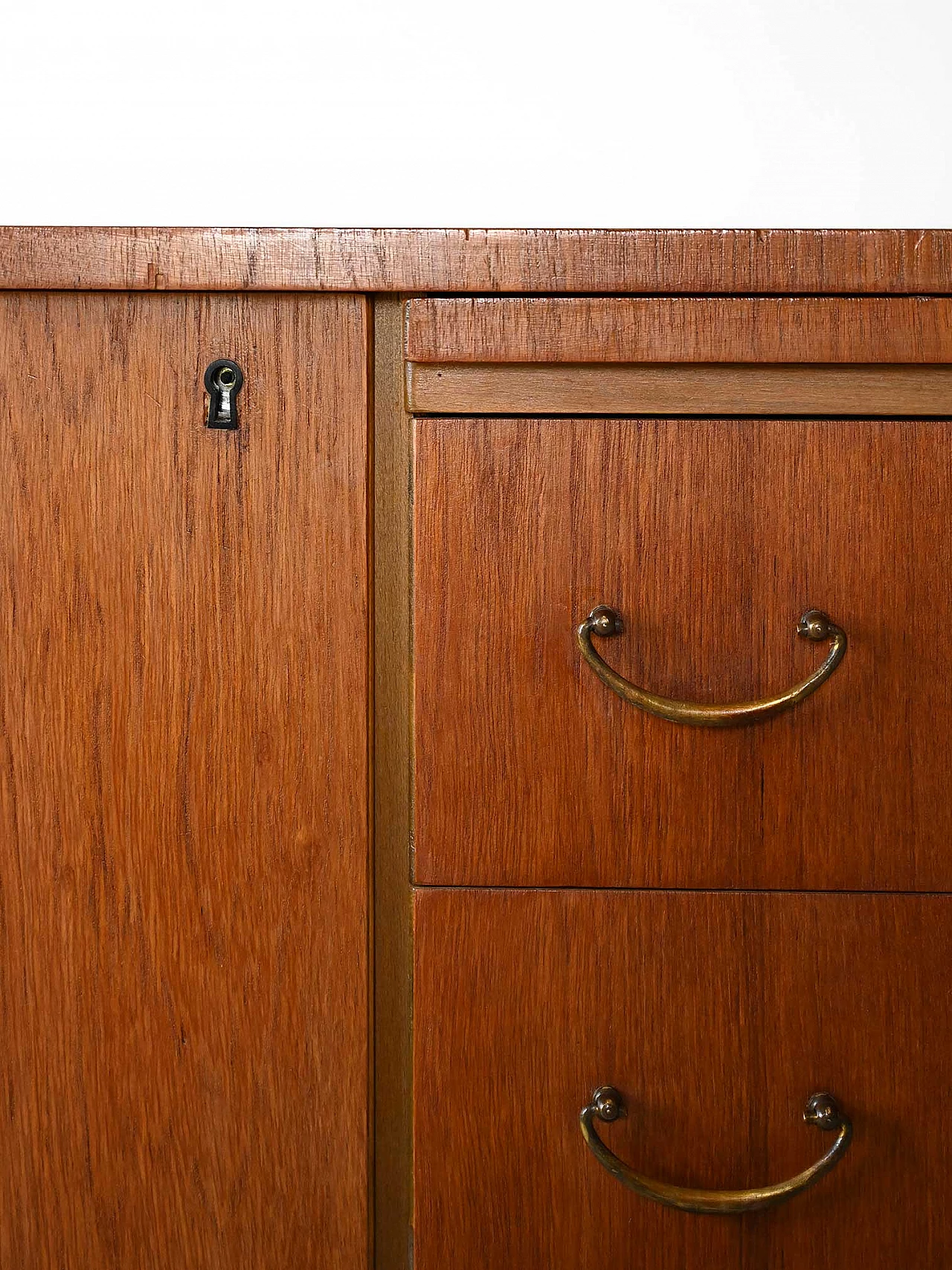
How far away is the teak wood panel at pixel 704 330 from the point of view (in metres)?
0.38

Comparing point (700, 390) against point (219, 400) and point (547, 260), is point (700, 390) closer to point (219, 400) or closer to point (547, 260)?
point (547, 260)

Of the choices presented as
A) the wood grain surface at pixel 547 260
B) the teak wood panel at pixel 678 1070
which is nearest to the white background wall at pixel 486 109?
the wood grain surface at pixel 547 260

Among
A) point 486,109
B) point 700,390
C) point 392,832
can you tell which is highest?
point 486,109

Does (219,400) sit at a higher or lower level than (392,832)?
higher

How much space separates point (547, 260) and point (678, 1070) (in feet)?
1.16

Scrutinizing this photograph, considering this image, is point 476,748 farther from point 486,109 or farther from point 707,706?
point 486,109

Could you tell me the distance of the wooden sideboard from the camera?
0.38m

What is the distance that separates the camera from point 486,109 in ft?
2.56

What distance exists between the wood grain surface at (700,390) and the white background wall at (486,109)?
1.57ft

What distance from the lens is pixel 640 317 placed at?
38cm

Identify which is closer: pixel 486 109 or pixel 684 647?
pixel 684 647

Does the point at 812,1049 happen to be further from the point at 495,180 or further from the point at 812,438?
the point at 495,180

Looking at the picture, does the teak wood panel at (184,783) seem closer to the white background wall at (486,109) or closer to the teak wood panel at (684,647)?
the teak wood panel at (684,647)

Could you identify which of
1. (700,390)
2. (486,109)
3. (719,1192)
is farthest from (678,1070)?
(486,109)
